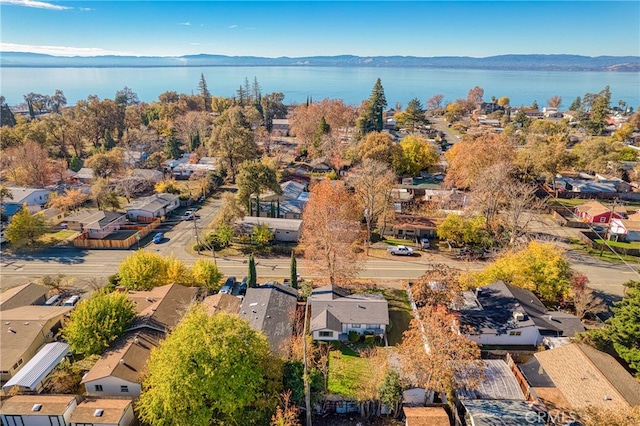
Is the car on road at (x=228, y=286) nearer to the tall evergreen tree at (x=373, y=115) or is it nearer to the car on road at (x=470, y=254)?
the car on road at (x=470, y=254)

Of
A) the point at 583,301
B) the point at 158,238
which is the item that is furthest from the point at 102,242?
the point at 583,301

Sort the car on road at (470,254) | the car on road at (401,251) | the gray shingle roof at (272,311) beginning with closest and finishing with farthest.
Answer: the gray shingle roof at (272,311) < the car on road at (470,254) < the car on road at (401,251)

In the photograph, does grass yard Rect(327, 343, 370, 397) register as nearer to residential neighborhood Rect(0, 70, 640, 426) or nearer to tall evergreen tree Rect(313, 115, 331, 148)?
residential neighborhood Rect(0, 70, 640, 426)

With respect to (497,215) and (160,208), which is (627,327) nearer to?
(497,215)

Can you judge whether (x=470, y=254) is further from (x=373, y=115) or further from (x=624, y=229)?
(x=373, y=115)

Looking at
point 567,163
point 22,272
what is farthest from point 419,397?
point 567,163

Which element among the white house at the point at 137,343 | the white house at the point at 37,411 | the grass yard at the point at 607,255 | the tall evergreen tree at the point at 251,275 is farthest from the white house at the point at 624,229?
the white house at the point at 37,411
